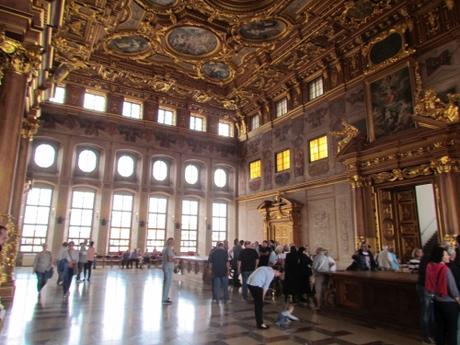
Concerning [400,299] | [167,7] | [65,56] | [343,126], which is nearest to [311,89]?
[343,126]

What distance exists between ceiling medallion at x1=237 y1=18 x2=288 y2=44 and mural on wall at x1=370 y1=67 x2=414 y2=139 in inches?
180

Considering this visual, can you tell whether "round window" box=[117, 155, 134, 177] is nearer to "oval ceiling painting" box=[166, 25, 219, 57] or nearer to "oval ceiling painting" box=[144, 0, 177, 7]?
"oval ceiling painting" box=[166, 25, 219, 57]

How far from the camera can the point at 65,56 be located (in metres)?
14.9

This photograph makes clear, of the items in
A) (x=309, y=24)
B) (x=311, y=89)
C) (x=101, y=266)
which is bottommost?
(x=101, y=266)

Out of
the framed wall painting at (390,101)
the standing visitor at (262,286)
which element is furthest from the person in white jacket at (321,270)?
the framed wall painting at (390,101)

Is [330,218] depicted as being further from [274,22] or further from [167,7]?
[167,7]

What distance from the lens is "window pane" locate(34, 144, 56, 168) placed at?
17531mm

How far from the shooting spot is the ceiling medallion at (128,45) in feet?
50.4

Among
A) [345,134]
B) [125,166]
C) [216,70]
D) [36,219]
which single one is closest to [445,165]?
[345,134]

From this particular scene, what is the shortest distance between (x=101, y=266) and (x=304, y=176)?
11.5 metres

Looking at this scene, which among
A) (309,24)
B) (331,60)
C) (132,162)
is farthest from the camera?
(132,162)

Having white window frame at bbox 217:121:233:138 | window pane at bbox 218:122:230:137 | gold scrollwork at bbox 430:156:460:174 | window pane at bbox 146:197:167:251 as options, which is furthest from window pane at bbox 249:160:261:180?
gold scrollwork at bbox 430:156:460:174

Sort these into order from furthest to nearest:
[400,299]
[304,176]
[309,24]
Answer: [304,176] < [309,24] < [400,299]

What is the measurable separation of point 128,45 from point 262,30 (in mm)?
6417
